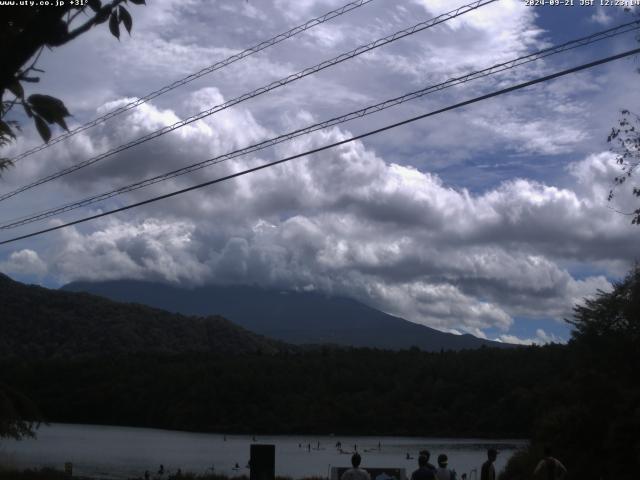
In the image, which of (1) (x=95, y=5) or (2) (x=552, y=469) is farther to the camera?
(2) (x=552, y=469)

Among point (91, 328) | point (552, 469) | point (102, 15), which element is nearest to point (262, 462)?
A: point (552, 469)

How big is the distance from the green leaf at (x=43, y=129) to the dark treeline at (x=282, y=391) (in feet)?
335

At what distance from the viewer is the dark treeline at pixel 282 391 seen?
106750mm

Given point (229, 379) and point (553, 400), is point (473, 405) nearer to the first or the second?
point (229, 379)

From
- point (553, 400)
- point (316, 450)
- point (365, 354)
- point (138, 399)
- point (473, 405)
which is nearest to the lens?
point (553, 400)

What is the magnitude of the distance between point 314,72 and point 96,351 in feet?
427

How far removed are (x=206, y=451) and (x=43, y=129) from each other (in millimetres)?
88196

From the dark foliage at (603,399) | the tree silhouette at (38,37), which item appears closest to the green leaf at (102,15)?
the tree silhouette at (38,37)

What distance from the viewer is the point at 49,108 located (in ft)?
13.5

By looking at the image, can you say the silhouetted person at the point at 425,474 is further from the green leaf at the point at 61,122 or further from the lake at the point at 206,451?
the lake at the point at 206,451

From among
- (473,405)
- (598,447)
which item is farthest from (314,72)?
(473,405)

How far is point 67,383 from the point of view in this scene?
114 m

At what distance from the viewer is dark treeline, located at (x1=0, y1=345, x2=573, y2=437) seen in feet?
350

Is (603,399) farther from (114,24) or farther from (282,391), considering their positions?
(282,391)
